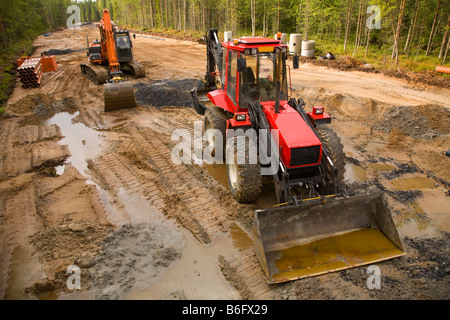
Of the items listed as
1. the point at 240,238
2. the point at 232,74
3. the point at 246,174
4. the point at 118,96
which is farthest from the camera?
the point at 118,96

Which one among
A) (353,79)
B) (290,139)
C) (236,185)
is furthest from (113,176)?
(353,79)

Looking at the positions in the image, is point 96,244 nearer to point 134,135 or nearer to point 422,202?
point 134,135

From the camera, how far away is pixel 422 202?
6.13 m

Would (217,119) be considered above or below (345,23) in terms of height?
below

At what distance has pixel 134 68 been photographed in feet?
54.3

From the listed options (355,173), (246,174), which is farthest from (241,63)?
(355,173)

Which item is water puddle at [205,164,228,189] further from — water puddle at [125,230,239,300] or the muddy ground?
water puddle at [125,230,239,300]

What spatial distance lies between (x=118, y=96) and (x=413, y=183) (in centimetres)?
983

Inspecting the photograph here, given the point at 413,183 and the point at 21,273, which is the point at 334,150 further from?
the point at 21,273

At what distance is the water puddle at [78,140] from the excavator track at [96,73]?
4410mm

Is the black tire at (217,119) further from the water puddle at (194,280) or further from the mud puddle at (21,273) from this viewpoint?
the mud puddle at (21,273)

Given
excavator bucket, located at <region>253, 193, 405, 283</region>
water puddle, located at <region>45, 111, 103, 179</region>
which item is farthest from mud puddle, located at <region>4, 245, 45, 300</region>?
excavator bucket, located at <region>253, 193, 405, 283</region>
